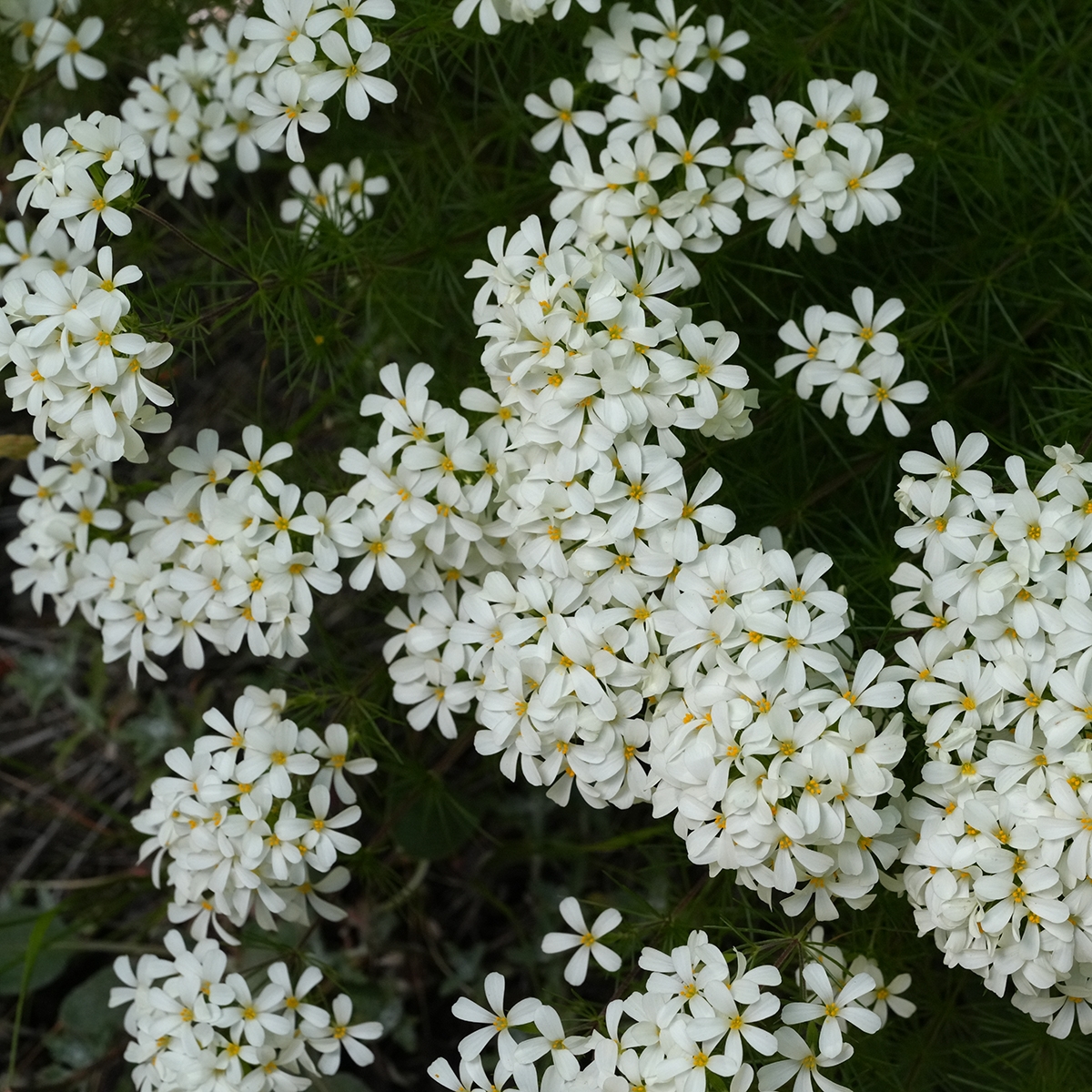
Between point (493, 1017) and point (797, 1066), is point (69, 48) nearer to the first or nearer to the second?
point (493, 1017)

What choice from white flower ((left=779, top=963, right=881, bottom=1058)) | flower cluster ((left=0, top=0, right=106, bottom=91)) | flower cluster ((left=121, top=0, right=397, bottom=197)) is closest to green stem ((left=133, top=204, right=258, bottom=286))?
flower cluster ((left=121, top=0, right=397, bottom=197))

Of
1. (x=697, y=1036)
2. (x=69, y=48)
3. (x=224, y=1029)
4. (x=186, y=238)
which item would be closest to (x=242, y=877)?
(x=224, y=1029)

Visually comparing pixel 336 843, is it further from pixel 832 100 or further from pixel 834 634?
pixel 832 100

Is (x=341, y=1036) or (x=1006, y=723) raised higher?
(x=1006, y=723)

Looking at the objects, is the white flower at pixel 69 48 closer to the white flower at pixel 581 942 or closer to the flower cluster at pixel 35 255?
the flower cluster at pixel 35 255

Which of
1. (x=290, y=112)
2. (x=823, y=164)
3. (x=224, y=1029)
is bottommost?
(x=224, y=1029)

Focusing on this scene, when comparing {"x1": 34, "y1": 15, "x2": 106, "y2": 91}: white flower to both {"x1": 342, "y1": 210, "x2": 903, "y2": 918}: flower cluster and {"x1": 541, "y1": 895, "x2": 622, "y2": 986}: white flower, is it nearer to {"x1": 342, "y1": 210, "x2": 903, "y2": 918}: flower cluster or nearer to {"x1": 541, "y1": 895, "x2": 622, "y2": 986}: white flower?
A: {"x1": 342, "y1": 210, "x2": 903, "y2": 918}: flower cluster

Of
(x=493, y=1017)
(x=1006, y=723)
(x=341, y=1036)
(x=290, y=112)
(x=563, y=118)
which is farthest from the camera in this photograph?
(x=563, y=118)
